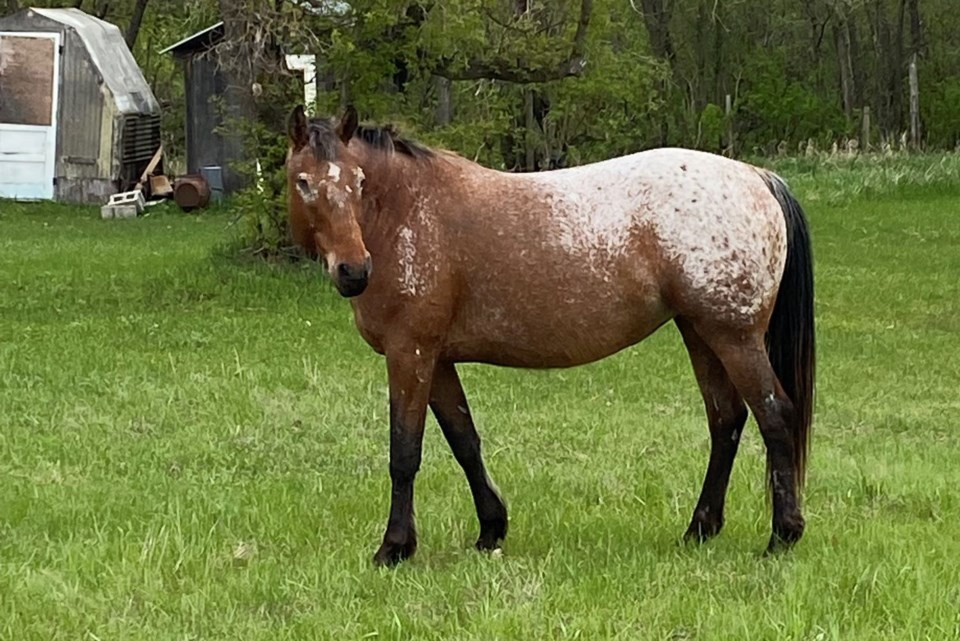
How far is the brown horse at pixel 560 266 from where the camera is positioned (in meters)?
4.93

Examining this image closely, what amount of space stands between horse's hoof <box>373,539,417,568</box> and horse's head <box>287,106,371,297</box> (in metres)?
1.03

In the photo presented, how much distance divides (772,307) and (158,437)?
406 cm

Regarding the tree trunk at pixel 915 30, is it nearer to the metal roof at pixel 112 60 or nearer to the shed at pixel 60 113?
the metal roof at pixel 112 60

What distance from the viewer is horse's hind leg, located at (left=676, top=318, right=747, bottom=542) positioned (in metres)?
5.37

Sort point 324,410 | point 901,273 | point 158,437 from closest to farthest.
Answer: point 158,437 → point 324,410 → point 901,273

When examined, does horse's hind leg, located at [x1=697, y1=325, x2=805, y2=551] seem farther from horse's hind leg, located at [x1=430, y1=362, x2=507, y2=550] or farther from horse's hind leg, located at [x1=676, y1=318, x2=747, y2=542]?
horse's hind leg, located at [x1=430, y1=362, x2=507, y2=550]

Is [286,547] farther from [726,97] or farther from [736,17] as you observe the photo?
[736,17]

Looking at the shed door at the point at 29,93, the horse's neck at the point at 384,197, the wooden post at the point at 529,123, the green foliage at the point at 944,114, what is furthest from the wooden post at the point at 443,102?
the green foliage at the point at 944,114

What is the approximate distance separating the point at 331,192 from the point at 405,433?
37.9 inches

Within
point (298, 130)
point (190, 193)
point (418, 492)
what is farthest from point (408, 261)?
point (190, 193)

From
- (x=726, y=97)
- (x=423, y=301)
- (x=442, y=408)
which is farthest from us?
(x=726, y=97)

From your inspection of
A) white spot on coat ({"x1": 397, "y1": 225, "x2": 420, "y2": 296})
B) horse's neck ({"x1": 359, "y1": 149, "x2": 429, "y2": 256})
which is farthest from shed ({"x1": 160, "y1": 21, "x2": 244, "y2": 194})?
white spot on coat ({"x1": 397, "y1": 225, "x2": 420, "y2": 296})

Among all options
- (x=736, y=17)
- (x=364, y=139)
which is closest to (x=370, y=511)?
(x=364, y=139)

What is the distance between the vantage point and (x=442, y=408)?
210 inches
